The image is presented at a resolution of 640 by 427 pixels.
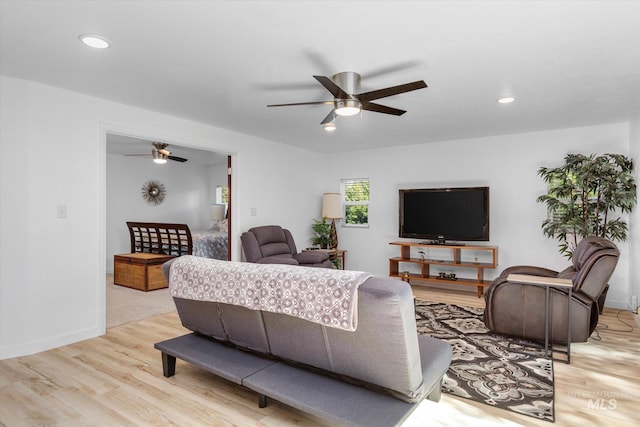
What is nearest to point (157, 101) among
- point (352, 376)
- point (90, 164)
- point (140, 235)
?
point (90, 164)

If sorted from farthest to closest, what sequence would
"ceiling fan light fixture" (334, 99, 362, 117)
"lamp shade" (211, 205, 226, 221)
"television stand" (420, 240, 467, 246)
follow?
"lamp shade" (211, 205, 226, 221), "television stand" (420, 240, 467, 246), "ceiling fan light fixture" (334, 99, 362, 117)

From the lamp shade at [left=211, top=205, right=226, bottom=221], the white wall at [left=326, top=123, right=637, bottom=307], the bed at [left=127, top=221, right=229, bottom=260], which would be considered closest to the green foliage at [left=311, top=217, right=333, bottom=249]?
Answer: the white wall at [left=326, top=123, right=637, bottom=307]

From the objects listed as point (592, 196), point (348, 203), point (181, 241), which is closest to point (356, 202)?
point (348, 203)

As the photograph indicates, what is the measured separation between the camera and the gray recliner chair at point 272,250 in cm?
484

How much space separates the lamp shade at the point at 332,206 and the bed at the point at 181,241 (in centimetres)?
184

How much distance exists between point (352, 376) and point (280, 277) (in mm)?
640

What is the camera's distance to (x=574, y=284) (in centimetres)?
316

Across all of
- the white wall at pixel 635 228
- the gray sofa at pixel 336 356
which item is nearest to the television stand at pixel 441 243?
the white wall at pixel 635 228

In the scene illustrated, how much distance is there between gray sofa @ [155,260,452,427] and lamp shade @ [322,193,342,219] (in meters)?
4.14

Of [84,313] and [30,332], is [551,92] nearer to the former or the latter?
[84,313]

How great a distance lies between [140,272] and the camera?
18.1ft

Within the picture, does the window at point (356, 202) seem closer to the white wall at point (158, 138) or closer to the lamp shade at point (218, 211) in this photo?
the white wall at point (158, 138)

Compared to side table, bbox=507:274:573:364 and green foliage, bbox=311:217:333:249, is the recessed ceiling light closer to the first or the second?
side table, bbox=507:274:573:364

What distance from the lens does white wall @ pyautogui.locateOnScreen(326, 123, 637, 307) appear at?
477cm
